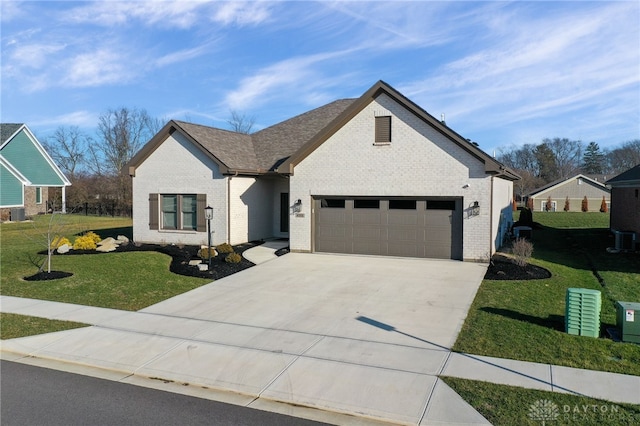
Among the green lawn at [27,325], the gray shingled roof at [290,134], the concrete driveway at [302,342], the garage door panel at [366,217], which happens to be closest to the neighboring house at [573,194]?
the gray shingled roof at [290,134]

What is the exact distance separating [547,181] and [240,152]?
74.1 m

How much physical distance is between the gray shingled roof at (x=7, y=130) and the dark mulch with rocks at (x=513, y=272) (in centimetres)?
3632

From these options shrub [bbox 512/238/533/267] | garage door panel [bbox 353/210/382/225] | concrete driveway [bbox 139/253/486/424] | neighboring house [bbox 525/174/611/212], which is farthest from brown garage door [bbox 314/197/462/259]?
neighboring house [bbox 525/174/611/212]

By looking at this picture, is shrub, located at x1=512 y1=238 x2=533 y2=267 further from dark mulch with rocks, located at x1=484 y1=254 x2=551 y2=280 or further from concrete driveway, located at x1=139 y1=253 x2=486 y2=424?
concrete driveway, located at x1=139 y1=253 x2=486 y2=424

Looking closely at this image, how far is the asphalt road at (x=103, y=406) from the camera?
240 inches

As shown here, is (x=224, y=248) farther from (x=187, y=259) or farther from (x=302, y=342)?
(x=302, y=342)

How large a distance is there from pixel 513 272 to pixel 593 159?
9018cm

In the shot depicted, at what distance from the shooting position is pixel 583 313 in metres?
8.81

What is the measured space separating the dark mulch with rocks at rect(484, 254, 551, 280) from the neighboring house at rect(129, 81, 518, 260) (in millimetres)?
1184

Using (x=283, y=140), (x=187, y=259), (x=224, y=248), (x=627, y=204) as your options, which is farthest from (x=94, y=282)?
(x=627, y=204)

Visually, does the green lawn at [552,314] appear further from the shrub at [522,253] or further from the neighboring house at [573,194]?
the neighboring house at [573,194]

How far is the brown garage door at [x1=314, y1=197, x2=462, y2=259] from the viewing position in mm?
17344

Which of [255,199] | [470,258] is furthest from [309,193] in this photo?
[470,258]

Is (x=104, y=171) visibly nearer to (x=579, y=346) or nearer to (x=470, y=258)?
(x=470, y=258)
